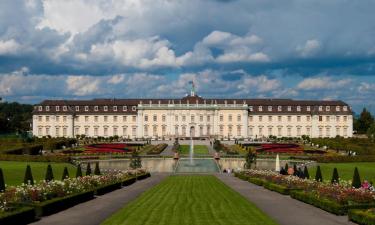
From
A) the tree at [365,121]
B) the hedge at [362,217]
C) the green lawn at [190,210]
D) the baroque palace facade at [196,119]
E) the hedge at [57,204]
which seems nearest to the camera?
the hedge at [362,217]

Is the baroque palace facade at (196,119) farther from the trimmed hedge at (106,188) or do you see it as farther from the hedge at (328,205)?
the hedge at (328,205)

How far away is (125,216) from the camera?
16.5 m

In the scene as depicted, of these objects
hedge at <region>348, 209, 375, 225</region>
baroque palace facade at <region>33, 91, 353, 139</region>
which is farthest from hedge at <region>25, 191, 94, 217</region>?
baroque palace facade at <region>33, 91, 353, 139</region>

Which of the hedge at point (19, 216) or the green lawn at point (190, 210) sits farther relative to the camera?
the green lawn at point (190, 210)

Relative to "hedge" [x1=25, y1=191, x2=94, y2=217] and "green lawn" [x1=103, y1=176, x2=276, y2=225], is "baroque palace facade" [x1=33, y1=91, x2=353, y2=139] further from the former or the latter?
"hedge" [x1=25, y1=191, x2=94, y2=217]

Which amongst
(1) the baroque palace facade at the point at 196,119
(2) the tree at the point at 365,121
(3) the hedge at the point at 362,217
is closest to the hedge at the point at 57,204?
(3) the hedge at the point at 362,217

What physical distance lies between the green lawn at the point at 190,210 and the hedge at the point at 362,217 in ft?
6.71

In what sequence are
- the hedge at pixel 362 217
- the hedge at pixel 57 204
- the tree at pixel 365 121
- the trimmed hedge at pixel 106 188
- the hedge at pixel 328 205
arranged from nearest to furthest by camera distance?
the hedge at pixel 362 217 < the hedge at pixel 57 204 < the hedge at pixel 328 205 < the trimmed hedge at pixel 106 188 < the tree at pixel 365 121

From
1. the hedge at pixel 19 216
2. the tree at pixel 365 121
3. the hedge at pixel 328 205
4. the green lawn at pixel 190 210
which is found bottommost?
the green lawn at pixel 190 210

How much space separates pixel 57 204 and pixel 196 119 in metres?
82.3

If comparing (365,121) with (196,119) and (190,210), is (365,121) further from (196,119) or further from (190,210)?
(190,210)

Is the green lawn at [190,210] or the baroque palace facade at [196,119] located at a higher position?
the baroque palace facade at [196,119]

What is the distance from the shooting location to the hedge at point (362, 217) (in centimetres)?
1381

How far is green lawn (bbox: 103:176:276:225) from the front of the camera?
15453 mm
